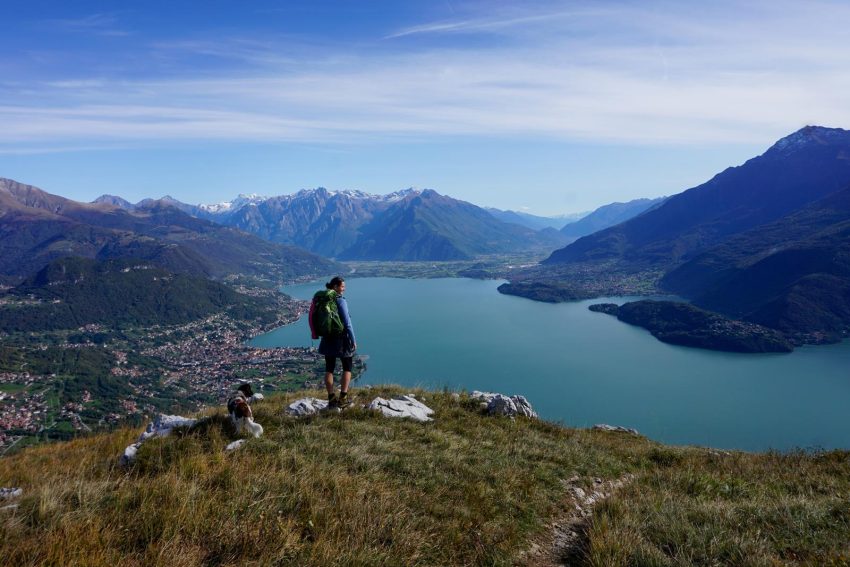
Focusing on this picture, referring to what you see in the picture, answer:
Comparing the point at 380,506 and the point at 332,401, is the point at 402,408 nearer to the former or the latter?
the point at 332,401

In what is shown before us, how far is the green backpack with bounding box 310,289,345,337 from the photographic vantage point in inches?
410

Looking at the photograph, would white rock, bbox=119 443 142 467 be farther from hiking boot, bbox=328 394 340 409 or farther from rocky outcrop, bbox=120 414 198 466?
hiking boot, bbox=328 394 340 409

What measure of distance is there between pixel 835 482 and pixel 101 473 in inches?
522

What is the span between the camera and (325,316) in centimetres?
1041

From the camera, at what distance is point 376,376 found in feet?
283

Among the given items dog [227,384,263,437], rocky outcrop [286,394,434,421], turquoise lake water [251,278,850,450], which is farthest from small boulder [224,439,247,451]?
turquoise lake water [251,278,850,450]

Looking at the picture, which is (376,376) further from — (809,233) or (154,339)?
(809,233)

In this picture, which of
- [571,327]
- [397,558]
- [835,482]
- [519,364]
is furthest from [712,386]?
[397,558]

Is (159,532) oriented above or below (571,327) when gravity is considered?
above

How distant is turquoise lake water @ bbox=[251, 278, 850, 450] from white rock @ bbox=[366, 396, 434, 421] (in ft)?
79.0

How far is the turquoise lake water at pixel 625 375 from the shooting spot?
6334 centimetres

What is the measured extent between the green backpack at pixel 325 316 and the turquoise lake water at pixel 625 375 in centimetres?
2656

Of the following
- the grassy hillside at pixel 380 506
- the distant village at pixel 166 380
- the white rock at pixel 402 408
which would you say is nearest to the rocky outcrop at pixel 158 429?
the grassy hillside at pixel 380 506

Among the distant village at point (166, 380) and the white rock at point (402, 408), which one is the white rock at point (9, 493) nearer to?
the white rock at point (402, 408)
